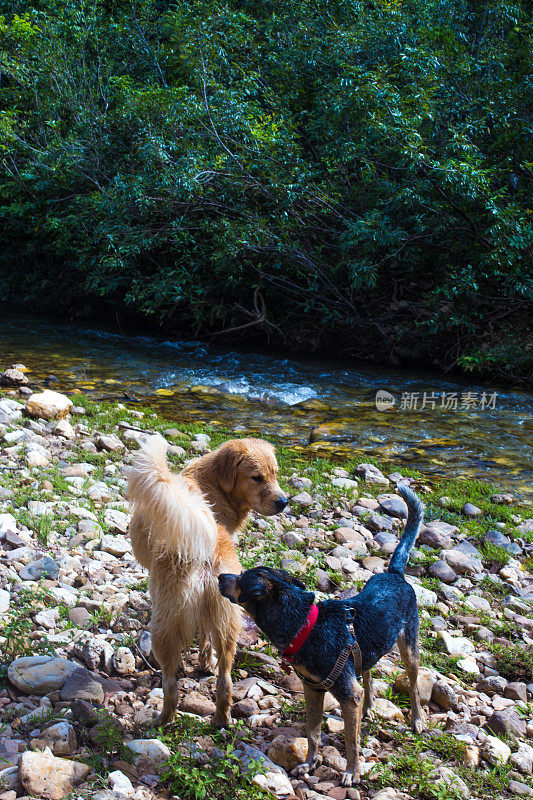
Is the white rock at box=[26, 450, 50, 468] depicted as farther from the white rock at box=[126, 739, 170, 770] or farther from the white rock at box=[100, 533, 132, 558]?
the white rock at box=[126, 739, 170, 770]

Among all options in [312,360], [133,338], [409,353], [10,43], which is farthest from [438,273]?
[10,43]

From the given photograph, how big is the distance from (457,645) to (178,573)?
2035mm

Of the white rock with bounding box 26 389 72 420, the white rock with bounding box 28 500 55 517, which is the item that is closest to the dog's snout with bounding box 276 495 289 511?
the white rock with bounding box 28 500 55 517

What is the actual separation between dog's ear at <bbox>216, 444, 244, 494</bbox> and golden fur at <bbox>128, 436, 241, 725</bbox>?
35.5 inches

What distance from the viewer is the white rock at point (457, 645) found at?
3.73 metres

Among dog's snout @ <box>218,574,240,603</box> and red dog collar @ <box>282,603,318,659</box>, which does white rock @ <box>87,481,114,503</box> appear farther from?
red dog collar @ <box>282,603,318,659</box>

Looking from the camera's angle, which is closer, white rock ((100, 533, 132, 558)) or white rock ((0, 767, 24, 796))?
white rock ((0, 767, 24, 796))

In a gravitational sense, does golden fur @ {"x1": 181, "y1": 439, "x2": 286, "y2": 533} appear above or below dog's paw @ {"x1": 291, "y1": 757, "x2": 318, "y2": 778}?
above

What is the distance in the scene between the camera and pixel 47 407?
286 inches

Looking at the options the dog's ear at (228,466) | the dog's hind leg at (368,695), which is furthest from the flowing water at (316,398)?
the dog's hind leg at (368,695)

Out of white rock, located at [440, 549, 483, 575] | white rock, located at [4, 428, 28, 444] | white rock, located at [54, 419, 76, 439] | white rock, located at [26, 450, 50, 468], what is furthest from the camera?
white rock, located at [54, 419, 76, 439]

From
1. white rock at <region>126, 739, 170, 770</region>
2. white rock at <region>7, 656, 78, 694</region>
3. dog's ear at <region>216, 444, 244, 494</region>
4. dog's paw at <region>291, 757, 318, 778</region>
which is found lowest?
dog's paw at <region>291, 757, 318, 778</region>

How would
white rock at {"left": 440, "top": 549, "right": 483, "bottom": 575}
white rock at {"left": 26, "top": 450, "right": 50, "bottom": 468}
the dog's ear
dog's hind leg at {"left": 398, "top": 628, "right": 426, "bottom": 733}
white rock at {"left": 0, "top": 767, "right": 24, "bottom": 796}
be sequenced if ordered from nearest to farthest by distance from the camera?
white rock at {"left": 0, "top": 767, "right": 24, "bottom": 796} < dog's hind leg at {"left": 398, "top": 628, "right": 426, "bottom": 733} < the dog's ear < white rock at {"left": 440, "top": 549, "right": 483, "bottom": 575} < white rock at {"left": 26, "top": 450, "right": 50, "bottom": 468}

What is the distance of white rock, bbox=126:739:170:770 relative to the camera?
253 cm
